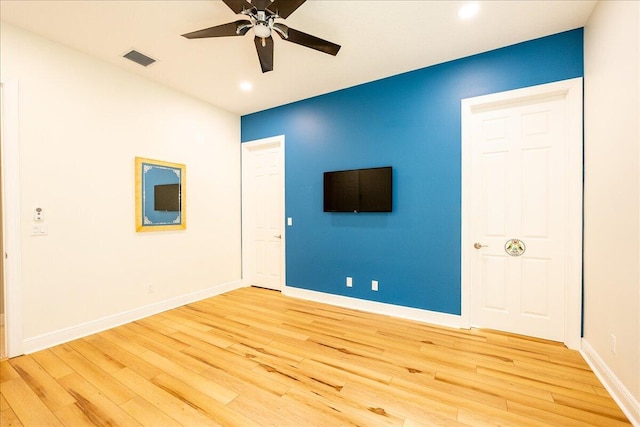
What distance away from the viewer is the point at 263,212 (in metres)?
4.61

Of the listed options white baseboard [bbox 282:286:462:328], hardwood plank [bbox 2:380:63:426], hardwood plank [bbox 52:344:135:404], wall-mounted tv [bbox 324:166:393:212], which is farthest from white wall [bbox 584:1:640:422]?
hardwood plank [bbox 2:380:63:426]

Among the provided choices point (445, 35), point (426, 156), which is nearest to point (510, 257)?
point (426, 156)

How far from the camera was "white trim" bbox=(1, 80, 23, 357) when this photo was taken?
236 centimetres

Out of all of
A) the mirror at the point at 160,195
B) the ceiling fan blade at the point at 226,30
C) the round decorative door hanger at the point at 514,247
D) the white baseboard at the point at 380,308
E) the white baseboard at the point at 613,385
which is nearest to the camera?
the white baseboard at the point at 613,385

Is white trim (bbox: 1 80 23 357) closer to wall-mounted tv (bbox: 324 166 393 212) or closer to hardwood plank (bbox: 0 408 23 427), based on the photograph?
hardwood plank (bbox: 0 408 23 427)

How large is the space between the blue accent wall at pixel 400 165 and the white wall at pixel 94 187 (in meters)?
1.47

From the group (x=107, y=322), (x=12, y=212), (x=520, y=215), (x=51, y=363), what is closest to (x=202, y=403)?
(x=51, y=363)

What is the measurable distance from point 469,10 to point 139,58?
332 centimetres

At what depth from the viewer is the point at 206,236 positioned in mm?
4168

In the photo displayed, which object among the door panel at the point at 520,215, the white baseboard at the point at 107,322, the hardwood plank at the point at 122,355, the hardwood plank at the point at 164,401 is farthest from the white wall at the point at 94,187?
the door panel at the point at 520,215

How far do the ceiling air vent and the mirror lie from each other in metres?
1.09

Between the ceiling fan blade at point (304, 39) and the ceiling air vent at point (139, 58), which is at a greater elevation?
the ceiling air vent at point (139, 58)

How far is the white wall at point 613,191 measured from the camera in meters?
1.68

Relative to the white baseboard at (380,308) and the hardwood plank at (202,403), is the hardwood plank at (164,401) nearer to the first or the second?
the hardwood plank at (202,403)
